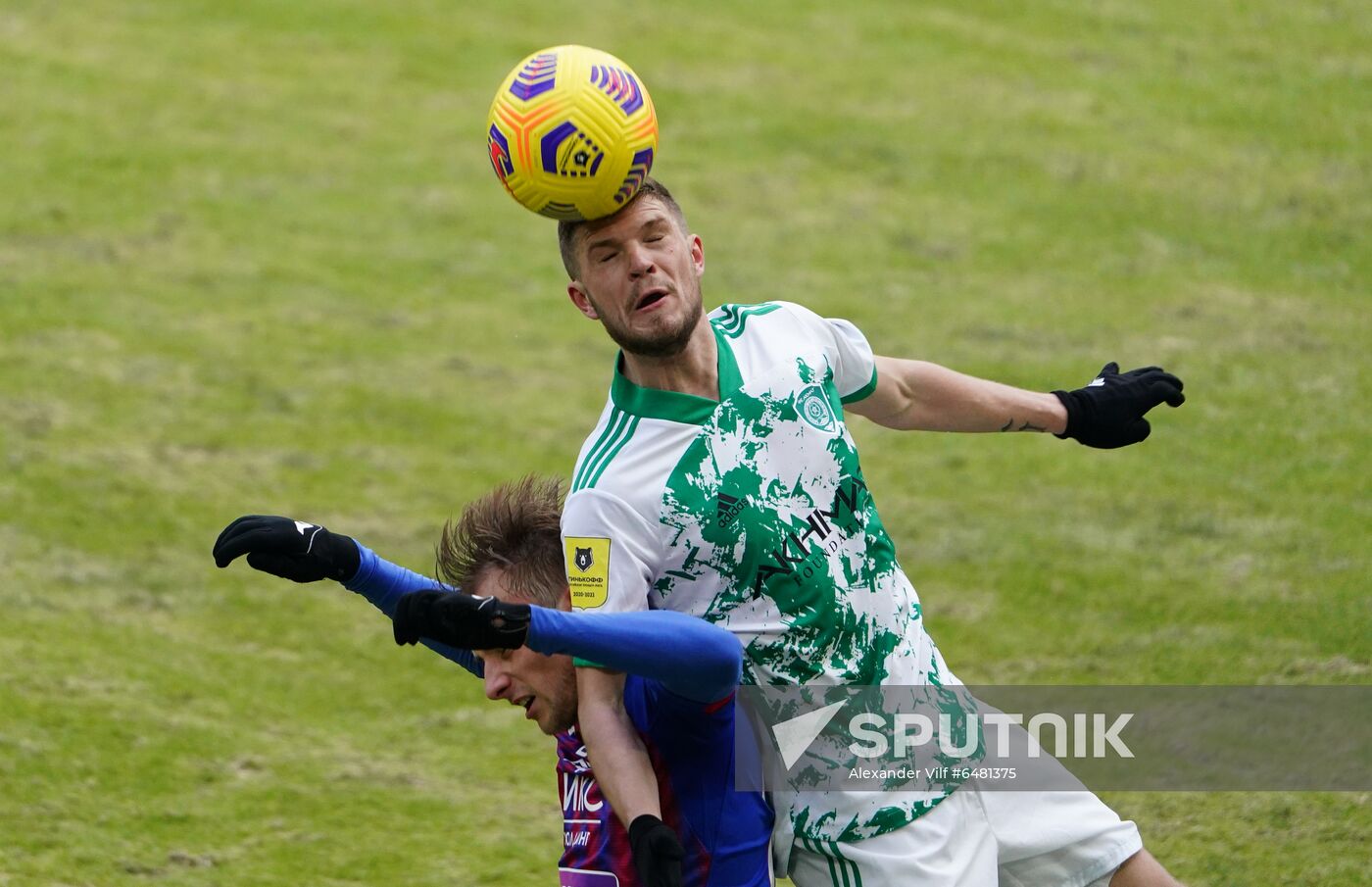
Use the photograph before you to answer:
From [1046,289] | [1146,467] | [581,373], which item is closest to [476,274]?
[581,373]

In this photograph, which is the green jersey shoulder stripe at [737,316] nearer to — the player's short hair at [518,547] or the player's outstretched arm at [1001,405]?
the player's outstretched arm at [1001,405]

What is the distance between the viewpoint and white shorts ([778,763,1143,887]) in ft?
11.8

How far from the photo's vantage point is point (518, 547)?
3867 millimetres

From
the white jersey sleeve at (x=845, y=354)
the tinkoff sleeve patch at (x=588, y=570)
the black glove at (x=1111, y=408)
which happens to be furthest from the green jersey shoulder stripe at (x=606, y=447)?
the black glove at (x=1111, y=408)

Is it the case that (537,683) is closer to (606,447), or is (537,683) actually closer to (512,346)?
(606,447)

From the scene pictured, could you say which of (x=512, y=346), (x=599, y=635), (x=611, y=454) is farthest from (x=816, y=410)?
(x=512, y=346)

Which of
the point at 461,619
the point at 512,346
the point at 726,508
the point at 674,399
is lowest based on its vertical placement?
the point at 461,619

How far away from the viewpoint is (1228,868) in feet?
16.9

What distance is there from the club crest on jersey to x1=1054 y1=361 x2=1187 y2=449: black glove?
0.78m

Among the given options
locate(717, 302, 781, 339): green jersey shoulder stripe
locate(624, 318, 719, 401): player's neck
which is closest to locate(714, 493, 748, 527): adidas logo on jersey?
locate(624, 318, 719, 401): player's neck

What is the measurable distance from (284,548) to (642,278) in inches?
36.3

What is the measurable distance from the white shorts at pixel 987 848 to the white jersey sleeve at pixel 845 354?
3.05 feet

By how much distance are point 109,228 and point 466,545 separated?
7523 millimetres

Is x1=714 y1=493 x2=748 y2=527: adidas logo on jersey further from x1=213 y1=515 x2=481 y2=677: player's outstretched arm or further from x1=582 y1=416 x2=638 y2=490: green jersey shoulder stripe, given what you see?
x1=213 y1=515 x2=481 y2=677: player's outstretched arm
